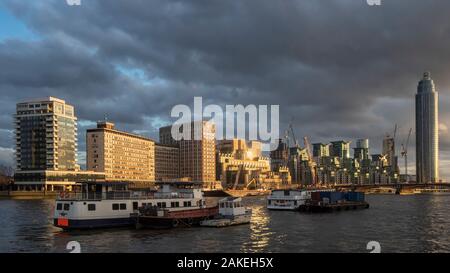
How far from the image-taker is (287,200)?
124938 millimetres

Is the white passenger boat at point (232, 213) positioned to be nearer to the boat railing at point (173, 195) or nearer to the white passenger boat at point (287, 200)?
the boat railing at point (173, 195)

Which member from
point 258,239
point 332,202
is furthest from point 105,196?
point 332,202

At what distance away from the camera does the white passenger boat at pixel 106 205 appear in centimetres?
6588

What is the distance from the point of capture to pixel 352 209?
13238cm

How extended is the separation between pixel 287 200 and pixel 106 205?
215ft

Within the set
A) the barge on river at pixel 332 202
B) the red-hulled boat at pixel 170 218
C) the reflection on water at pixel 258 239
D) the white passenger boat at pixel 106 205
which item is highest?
the white passenger boat at pixel 106 205

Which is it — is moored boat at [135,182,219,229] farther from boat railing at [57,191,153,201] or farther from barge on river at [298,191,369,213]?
barge on river at [298,191,369,213]

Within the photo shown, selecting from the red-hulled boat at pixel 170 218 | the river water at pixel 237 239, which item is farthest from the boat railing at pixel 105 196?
the river water at pixel 237 239

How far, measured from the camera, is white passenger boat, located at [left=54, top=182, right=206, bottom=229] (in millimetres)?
65875

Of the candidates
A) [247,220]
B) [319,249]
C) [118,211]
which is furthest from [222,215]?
[319,249]

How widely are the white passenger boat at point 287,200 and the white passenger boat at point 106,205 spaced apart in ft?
156

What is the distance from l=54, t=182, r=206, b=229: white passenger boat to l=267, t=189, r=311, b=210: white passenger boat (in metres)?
47.6

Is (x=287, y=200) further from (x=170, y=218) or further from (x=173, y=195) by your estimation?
(x=170, y=218)
